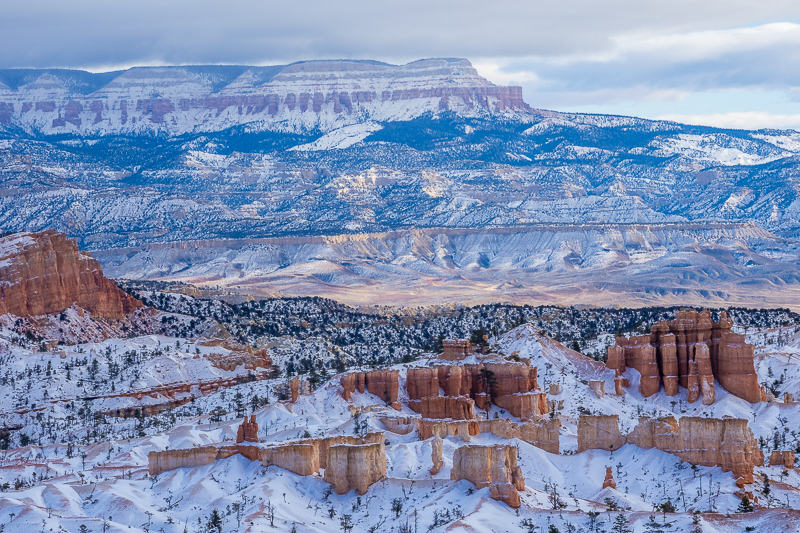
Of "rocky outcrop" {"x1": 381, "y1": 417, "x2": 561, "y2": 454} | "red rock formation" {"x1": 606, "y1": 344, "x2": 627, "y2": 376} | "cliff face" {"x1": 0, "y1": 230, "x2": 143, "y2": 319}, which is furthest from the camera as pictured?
"cliff face" {"x1": 0, "y1": 230, "x2": 143, "y2": 319}

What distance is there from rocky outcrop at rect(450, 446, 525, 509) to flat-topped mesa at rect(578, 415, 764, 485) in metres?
10.8

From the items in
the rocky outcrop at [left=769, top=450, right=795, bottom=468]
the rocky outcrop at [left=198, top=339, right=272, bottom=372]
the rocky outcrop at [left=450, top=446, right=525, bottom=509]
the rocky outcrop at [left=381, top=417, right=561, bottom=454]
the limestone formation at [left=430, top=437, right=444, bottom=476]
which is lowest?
the rocky outcrop at [left=198, top=339, right=272, bottom=372]

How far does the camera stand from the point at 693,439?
9000 centimetres

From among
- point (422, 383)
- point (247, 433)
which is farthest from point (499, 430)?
point (247, 433)

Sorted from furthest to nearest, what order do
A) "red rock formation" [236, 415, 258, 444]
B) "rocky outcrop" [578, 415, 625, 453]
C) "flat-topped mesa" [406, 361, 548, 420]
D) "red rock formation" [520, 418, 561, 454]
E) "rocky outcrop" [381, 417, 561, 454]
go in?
"flat-topped mesa" [406, 361, 548, 420]
"rocky outcrop" [381, 417, 561, 454]
"red rock formation" [520, 418, 561, 454]
"rocky outcrop" [578, 415, 625, 453]
"red rock formation" [236, 415, 258, 444]

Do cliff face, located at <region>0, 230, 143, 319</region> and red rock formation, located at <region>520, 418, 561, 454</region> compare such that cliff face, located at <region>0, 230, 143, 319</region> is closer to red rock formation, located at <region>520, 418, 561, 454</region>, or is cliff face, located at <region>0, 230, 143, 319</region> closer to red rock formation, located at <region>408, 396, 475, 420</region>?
red rock formation, located at <region>408, 396, 475, 420</region>

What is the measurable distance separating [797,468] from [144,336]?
8625 cm

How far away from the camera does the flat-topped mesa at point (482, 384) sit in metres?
114

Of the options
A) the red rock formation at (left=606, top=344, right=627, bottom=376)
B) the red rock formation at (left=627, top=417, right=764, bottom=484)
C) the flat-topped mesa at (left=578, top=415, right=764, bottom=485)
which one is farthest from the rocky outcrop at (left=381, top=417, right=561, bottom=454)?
the red rock formation at (left=606, top=344, right=627, bottom=376)

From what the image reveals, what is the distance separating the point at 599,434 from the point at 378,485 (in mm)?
17568

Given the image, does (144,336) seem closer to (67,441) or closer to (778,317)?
(67,441)

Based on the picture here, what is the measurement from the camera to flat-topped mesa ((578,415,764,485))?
87.0 m

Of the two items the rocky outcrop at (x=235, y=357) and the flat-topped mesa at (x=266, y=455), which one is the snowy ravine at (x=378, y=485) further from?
the rocky outcrop at (x=235, y=357)

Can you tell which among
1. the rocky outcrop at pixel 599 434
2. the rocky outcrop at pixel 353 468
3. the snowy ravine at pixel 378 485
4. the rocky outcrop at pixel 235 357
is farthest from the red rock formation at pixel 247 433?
the rocky outcrop at pixel 235 357
